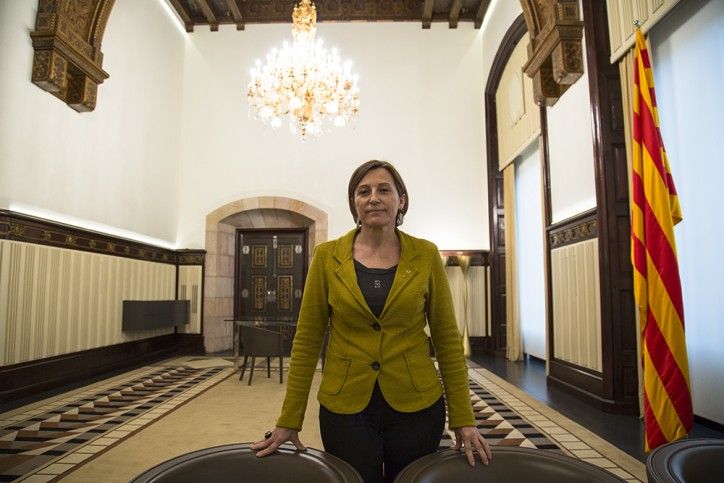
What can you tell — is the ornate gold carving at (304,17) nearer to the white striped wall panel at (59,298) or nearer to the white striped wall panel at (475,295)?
the white striped wall panel at (59,298)

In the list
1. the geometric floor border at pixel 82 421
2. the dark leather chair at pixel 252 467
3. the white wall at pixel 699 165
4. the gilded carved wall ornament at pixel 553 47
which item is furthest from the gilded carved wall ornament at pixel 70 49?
the white wall at pixel 699 165

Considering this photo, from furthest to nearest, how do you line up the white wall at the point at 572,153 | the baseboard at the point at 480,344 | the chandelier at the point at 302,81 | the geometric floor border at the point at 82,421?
the baseboard at the point at 480,344 → the chandelier at the point at 302,81 → the white wall at the point at 572,153 → the geometric floor border at the point at 82,421

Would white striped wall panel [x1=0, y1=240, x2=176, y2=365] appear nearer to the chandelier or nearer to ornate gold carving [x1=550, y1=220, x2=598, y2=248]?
the chandelier

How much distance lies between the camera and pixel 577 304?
485 centimetres

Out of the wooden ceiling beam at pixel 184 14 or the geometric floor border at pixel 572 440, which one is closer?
the geometric floor border at pixel 572 440

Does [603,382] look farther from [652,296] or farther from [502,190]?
[502,190]

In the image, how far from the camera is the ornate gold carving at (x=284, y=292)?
9.12 m

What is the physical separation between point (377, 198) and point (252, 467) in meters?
0.75

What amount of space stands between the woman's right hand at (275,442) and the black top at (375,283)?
0.39m

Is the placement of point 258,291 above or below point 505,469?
above

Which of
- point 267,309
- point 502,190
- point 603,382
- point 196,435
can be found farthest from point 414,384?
point 267,309

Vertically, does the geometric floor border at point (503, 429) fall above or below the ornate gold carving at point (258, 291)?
below

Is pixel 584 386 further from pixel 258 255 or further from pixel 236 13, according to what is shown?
pixel 236 13

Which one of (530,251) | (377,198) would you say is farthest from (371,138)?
(377,198)
